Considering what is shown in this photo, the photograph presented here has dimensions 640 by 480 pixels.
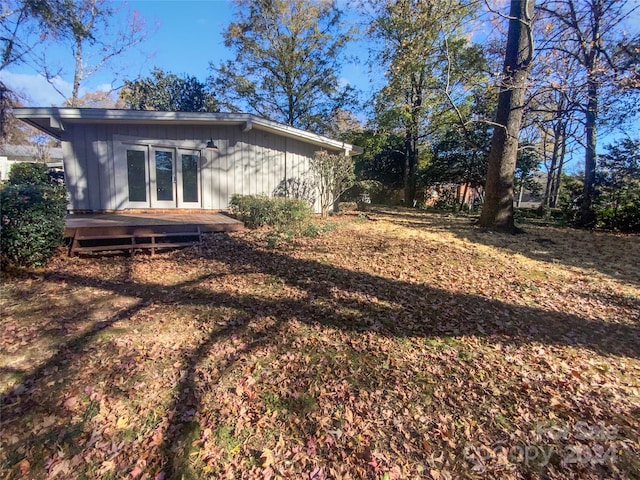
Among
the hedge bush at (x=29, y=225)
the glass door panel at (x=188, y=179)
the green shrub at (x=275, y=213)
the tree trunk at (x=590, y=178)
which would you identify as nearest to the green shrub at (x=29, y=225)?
the hedge bush at (x=29, y=225)

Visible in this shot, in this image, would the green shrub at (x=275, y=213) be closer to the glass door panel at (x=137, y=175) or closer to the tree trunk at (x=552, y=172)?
the glass door panel at (x=137, y=175)

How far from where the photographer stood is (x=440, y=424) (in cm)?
222

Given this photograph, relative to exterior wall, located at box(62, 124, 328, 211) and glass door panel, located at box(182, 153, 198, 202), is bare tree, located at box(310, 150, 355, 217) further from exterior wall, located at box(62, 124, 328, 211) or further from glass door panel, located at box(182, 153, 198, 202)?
glass door panel, located at box(182, 153, 198, 202)

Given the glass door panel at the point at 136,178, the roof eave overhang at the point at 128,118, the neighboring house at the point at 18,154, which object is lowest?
the glass door panel at the point at 136,178

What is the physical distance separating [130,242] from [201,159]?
13.1ft

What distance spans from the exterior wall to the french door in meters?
0.13

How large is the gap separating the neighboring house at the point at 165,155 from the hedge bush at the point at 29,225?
12.5 ft

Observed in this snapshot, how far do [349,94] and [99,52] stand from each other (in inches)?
568

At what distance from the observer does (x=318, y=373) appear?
2.72 meters

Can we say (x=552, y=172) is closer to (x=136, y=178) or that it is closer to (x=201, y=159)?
(x=201, y=159)

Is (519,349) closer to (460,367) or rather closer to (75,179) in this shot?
(460,367)

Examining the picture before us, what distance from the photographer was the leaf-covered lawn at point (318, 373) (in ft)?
6.46

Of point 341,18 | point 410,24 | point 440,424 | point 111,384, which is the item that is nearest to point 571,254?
point 440,424

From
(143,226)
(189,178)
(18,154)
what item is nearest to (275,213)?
(143,226)
